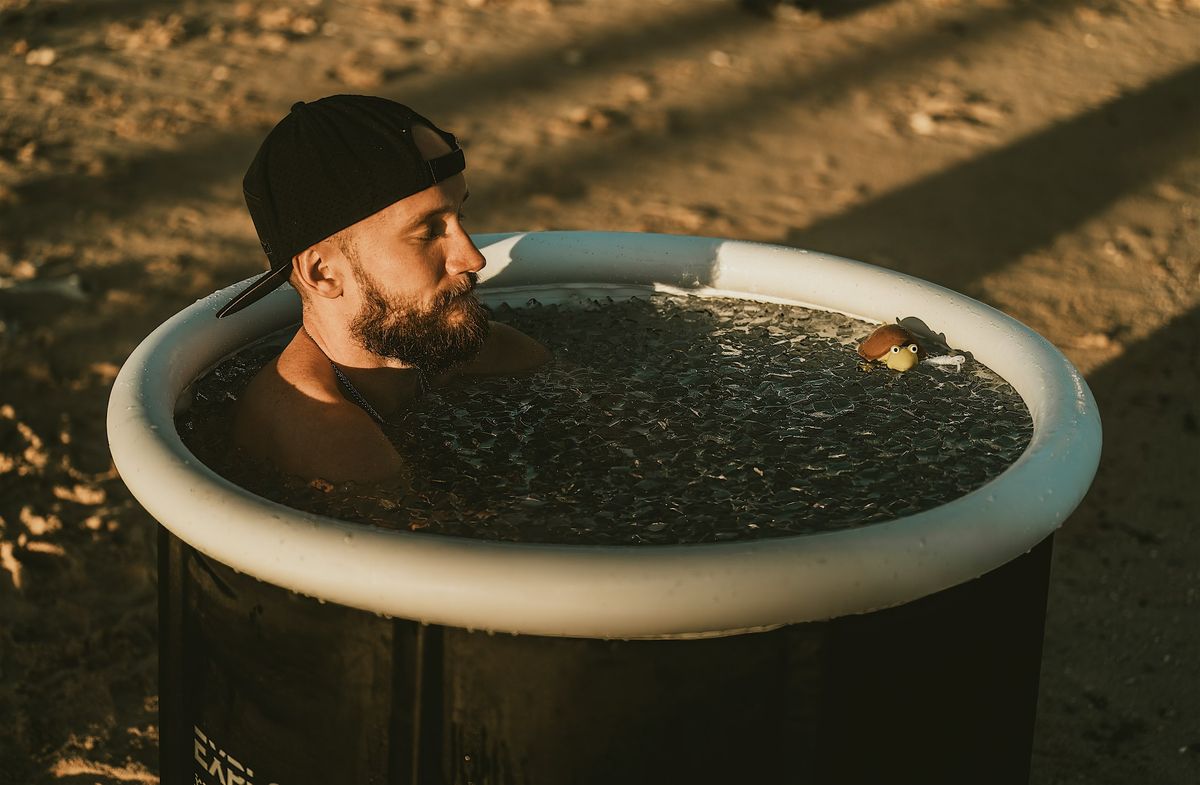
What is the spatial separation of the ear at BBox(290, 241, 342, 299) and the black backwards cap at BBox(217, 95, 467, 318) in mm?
45

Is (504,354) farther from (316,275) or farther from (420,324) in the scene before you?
(316,275)

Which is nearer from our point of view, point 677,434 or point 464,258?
point 464,258

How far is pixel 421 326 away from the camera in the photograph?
6.06ft

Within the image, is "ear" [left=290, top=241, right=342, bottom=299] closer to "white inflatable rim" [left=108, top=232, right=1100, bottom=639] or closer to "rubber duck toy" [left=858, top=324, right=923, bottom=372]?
"white inflatable rim" [left=108, top=232, right=1100, bottom=639]

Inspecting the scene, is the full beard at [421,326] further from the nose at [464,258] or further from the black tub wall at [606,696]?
the black tub wall at [606,696]

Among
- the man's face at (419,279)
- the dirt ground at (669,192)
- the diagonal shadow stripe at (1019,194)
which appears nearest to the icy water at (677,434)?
the man's face at (419,279)

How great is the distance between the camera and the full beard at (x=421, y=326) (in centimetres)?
183

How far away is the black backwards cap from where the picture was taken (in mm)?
1702

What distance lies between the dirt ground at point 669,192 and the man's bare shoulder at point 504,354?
919 millimetres

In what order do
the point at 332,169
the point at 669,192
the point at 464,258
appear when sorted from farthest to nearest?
the point at 669,192 < the point at 464,258 < the point at 332,169

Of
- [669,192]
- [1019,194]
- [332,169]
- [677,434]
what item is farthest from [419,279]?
[1019,194]

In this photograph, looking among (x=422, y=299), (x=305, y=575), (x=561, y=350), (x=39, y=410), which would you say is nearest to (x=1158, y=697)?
(x=561, y=350)

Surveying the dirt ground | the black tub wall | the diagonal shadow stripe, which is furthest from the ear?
the diagonal shadow stripe

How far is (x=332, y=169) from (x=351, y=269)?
0.16m
